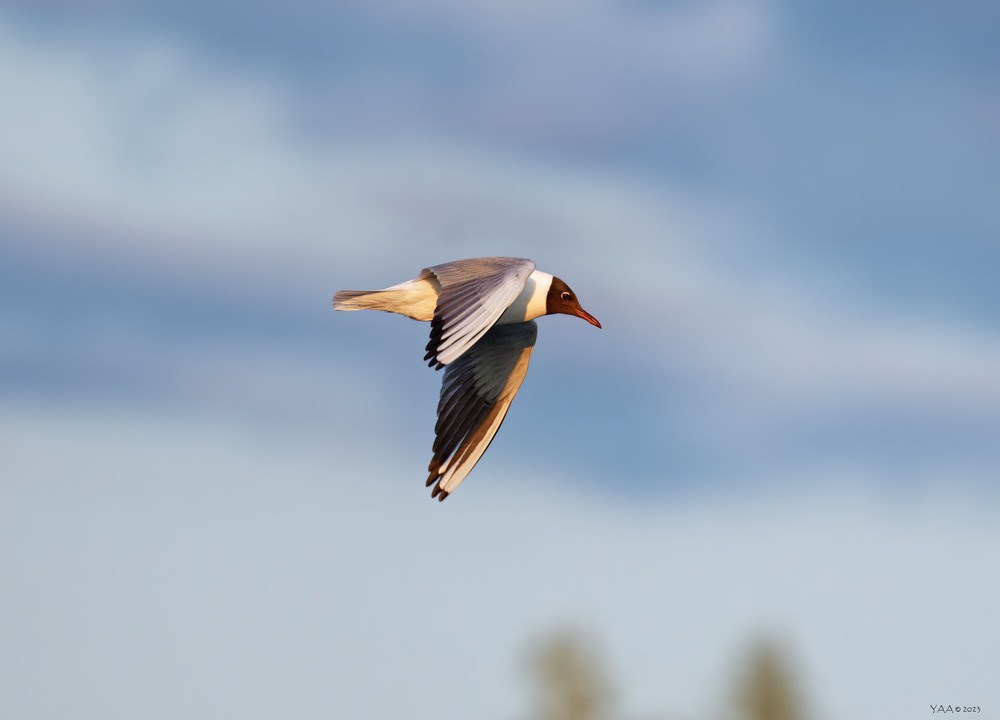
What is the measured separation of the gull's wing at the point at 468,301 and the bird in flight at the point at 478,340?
0.01 meters

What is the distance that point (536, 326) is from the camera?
45.7ft

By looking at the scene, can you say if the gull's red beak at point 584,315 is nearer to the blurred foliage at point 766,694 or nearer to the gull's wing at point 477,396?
the gull's wing at point 477,396

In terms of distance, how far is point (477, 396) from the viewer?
44.3ft

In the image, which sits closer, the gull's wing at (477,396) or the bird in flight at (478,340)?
the bird in flight at (478,340)

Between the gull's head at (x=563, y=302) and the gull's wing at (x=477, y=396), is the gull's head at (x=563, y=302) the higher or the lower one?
the higher one

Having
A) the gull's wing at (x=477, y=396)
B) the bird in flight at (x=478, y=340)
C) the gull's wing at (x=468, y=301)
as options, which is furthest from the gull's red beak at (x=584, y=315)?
the gull's wing at (x=468, y=301)

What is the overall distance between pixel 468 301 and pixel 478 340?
1593mm

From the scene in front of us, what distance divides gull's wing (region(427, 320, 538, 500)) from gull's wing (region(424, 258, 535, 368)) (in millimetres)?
1844

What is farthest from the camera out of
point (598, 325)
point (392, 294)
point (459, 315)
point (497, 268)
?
point (598, 325)

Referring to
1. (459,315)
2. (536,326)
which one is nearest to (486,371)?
(536,326)

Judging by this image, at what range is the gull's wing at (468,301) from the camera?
973 cm

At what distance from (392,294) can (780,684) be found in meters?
15.5

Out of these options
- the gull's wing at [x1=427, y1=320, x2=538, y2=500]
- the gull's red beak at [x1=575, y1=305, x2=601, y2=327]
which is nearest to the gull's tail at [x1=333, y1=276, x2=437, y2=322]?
the gull's wing at [x1=427, y1=320, x2=538, y2=500]

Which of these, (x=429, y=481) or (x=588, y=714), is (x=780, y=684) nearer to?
(x=588, y=714)
